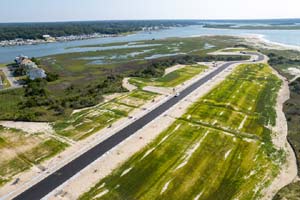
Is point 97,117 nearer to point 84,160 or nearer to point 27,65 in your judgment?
point 84,160

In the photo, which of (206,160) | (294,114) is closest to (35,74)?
(206,160)

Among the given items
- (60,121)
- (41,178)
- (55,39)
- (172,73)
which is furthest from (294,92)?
(55,39)

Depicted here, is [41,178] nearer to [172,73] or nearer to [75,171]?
[75,171]

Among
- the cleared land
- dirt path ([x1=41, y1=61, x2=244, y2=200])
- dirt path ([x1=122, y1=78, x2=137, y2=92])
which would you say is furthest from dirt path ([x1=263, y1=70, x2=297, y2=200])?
dirt path ([x1=122, y1=78, x2=137, y2=92])

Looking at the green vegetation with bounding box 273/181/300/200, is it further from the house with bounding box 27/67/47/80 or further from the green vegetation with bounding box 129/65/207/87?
the house with bounding box 27/67/47/80

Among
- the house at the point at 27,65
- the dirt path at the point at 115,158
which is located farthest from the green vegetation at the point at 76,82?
the dirt path at the point at 115,158

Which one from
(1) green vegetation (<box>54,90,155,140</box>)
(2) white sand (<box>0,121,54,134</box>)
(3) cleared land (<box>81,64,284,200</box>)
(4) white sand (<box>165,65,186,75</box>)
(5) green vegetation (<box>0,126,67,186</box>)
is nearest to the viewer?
(3) cleared land (<box>81,64,284,200</box>)

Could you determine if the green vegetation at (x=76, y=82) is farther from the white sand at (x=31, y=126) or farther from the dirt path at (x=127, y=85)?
the white sand at (x=31, y=126)
